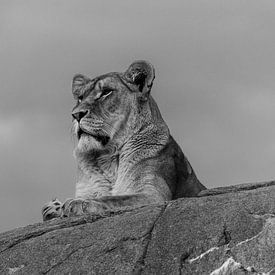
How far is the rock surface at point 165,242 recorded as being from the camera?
32.2 feet

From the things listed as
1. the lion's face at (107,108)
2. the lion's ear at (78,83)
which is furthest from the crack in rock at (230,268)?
the lion's ear at (78,83)

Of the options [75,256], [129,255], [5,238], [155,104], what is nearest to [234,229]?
[129,255]

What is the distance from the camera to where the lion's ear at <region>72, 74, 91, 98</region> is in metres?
15.5

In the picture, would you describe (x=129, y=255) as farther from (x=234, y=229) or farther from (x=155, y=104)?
(x=155, y=104)

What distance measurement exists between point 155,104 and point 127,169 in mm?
1490

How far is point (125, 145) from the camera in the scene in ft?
48.8

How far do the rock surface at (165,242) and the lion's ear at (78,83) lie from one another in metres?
4.00

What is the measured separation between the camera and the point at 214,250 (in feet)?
32.6

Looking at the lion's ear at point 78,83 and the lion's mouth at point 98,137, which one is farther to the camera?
the lion's ear at point 78,83

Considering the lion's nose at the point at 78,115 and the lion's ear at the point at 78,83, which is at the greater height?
the lion's ear at the point at 78,83

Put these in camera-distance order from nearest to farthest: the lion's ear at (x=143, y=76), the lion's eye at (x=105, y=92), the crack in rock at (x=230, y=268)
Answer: the crack in rock at (x=230, y=268)
the lion's eye at (x=105, y=92)
the lion's ear at (x=143, y=76)

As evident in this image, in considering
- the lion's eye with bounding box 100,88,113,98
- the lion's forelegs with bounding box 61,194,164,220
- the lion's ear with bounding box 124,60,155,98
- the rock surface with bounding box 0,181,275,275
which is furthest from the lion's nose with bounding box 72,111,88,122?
the rock surface with bounding box 0,181,275,275

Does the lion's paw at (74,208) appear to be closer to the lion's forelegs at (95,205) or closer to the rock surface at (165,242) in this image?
the lion's forelegs at (95,205)

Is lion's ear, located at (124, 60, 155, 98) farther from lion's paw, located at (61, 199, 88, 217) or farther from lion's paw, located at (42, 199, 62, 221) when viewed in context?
lion's paw, located at (61, 199, 88, 217)
